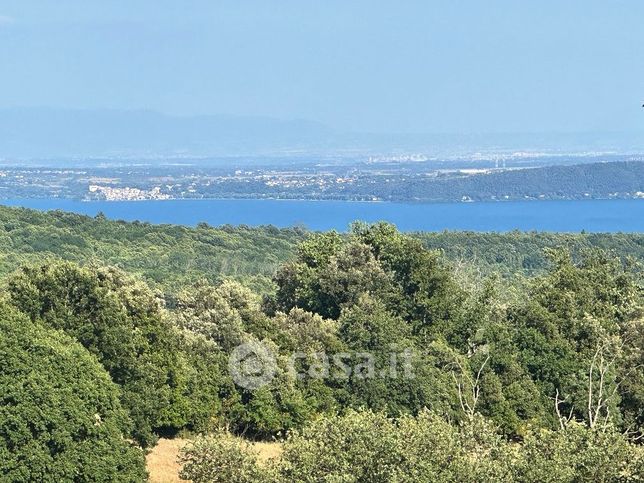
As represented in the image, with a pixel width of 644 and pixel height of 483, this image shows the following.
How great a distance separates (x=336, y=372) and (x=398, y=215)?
476 ft

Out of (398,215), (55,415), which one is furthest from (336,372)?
(398,215)

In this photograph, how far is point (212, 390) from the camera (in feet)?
89.2

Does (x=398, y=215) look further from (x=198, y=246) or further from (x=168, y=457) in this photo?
(x=168, y=457)

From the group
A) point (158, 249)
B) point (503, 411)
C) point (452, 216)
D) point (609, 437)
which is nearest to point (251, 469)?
point (609, 437)

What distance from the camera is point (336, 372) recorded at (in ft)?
94.8

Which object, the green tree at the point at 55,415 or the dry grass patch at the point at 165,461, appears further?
the dry grass patch at the point at 165,461

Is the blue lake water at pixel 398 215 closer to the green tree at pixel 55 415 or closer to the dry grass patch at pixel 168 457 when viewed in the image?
the dry grass patch at pixel 168 457

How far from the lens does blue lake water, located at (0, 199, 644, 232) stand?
6058 inches

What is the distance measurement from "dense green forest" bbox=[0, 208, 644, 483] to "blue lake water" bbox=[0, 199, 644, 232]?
10750cm

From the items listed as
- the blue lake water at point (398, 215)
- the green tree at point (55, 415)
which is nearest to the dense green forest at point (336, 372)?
the green tree at point (55, 415)

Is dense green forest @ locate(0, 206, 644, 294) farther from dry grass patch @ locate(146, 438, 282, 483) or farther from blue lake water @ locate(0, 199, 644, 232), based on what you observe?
blue lake water @ locate(0, 199, 644, 232)

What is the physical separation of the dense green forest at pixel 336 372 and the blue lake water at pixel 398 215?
107 meters

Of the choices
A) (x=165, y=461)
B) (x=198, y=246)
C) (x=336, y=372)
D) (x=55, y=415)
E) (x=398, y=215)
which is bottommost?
(x=398, y=215)

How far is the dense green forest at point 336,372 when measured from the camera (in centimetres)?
1889
